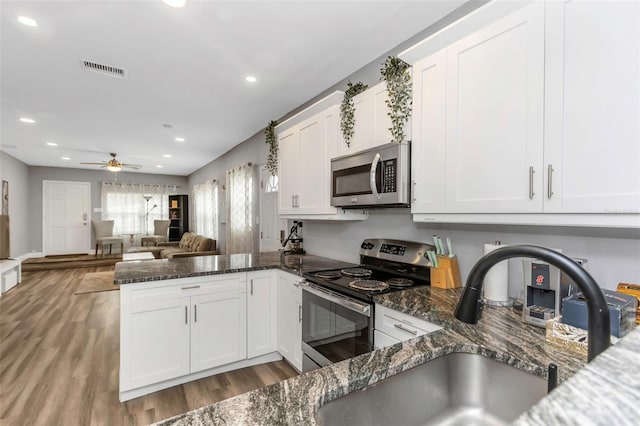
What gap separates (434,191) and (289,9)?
150 centimetres

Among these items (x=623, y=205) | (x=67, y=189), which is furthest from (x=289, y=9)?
(x=67, y=189)

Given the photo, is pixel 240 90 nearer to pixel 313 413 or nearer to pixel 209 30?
pixel 209 30

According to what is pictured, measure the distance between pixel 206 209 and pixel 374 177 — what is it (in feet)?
21.3

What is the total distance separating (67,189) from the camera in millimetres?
8719

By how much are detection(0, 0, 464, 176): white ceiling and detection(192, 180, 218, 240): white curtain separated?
8.64 ft

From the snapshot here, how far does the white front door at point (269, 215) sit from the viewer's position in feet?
14.5

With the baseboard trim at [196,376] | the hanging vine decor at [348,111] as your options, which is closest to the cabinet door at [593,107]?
the hanging vine decor at [348,111]

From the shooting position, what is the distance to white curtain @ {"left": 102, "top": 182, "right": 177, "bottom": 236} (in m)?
9.15

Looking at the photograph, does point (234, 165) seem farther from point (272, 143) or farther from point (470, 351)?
point (470, 351)

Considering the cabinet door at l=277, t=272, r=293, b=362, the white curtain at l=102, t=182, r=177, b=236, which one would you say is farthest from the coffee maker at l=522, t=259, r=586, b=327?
the white curtain at l=102, t=182, r=177, b=236

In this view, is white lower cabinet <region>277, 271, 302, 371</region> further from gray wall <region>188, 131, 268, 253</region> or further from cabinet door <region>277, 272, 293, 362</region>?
gray wall <region>188, 131, 268, 253</region>

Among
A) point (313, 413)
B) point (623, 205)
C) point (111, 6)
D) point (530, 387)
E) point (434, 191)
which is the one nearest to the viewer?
point (313, 413)

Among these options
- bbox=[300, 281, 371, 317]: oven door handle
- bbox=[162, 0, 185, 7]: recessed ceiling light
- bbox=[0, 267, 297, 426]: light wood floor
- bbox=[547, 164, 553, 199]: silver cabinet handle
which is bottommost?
bbox=[0, 267, 297, 426]: light wood floor

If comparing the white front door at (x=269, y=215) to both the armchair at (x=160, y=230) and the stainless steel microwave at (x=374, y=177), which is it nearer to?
the stainless steel microwave at (x=374, y=177)
